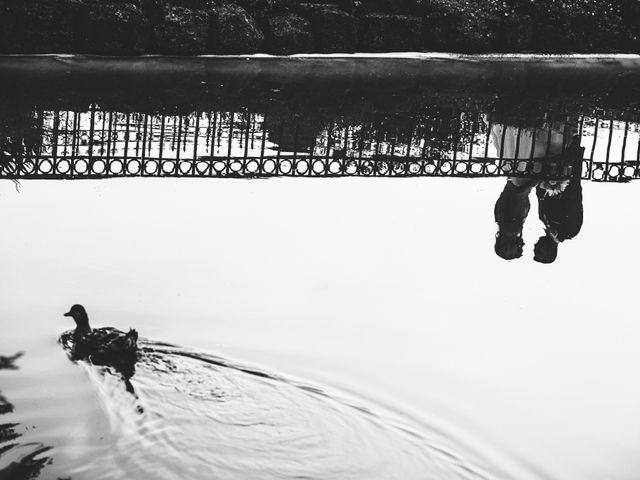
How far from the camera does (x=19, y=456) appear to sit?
597 cm

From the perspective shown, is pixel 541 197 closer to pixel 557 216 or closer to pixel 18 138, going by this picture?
pixel 557 216

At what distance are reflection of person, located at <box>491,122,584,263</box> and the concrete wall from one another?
4.88 meters

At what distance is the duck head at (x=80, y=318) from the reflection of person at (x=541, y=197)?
4.24 metres

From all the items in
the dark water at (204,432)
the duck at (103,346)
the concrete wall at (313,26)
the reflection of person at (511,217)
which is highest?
the concrete wall at (313,26)

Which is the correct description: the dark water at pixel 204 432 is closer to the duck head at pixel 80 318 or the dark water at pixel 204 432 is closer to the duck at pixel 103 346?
the duck at pixel 103 346

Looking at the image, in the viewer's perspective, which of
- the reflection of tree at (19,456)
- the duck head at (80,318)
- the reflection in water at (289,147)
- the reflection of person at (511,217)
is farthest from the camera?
the reflection in water at (289,147)

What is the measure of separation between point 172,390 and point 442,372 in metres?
1.76

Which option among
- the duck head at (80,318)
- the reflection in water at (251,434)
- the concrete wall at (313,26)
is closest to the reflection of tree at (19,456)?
the reflection in water at (251,434)

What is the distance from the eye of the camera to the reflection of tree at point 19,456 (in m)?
5.81

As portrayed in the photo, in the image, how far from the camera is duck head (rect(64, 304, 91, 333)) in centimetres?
740

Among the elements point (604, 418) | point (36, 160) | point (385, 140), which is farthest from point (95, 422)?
point (385, 140)

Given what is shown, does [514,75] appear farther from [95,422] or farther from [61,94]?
[95,422]

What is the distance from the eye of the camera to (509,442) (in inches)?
262

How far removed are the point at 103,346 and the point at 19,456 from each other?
127cm
